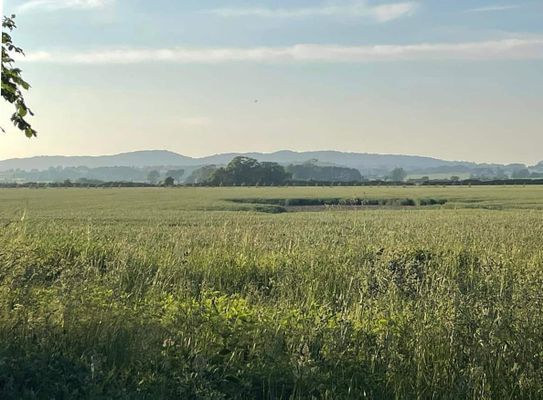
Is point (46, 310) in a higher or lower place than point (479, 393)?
higher

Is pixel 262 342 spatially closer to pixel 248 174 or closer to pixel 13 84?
pixel 13 84

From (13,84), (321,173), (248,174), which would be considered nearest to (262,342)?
(13,84)

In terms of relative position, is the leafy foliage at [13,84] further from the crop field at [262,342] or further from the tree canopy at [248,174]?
the tree canopy at [248,174]

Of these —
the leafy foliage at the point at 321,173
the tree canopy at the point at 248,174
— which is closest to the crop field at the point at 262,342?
the tree canopy at the point at 248,174

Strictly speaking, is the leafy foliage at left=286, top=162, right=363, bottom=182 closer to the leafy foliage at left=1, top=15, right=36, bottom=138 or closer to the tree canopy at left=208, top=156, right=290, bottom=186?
the tree canopy at left=208, top=156, right=290, bottom=186

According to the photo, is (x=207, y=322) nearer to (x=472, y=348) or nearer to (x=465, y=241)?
(x=472, y=348)

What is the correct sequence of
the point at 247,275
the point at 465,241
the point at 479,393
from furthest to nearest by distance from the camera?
the point at 465,241 < the point at 247,275 < the point at 479,393

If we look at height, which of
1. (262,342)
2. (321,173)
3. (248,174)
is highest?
(321,173)

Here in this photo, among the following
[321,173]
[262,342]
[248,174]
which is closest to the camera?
[262,342]

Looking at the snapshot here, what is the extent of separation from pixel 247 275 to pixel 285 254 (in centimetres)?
154

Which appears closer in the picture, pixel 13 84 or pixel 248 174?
pixel 13 84

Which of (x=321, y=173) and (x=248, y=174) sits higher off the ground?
(x=321, y=173)

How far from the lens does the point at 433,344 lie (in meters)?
5.44

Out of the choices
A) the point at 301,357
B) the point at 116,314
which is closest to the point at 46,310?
the point at 116,314
